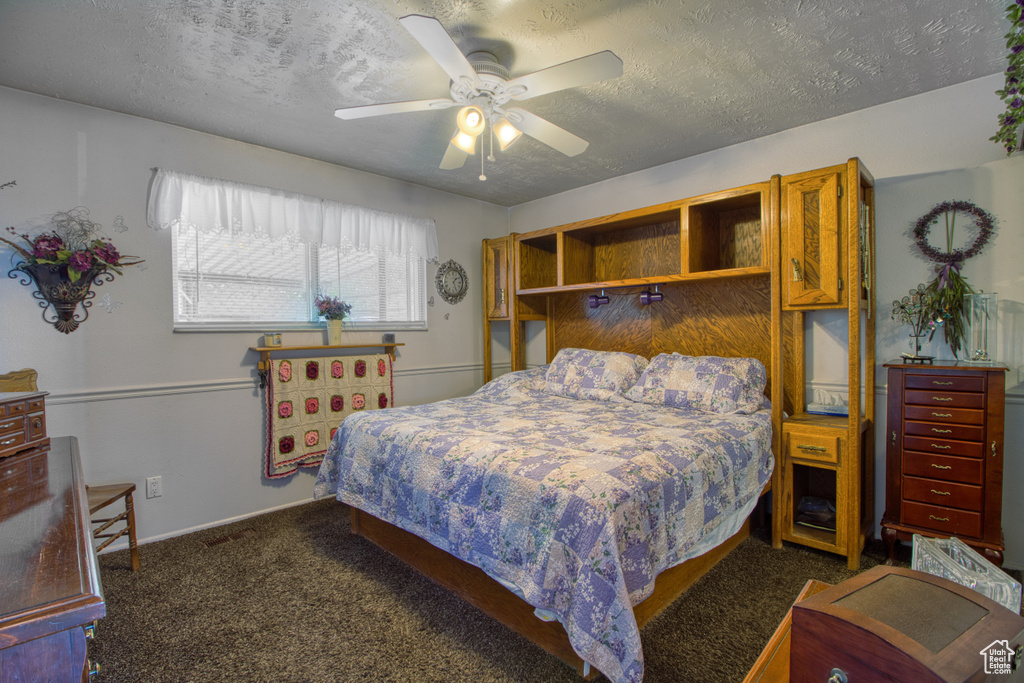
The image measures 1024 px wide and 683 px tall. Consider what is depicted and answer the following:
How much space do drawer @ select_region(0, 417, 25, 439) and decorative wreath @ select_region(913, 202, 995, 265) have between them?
415 cm

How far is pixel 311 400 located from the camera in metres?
3.32

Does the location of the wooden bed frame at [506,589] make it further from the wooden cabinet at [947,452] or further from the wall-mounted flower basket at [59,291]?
the wall-mounted flower basket at [59,291]

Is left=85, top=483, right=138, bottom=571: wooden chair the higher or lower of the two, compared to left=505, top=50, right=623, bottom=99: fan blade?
lower

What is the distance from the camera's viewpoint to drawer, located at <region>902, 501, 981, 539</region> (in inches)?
85.4

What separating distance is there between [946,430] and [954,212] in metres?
1.16

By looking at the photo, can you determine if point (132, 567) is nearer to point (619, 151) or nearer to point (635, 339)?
point (635, 339)

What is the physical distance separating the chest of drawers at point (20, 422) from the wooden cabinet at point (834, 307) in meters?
3.38

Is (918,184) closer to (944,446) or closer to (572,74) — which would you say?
(944,446)

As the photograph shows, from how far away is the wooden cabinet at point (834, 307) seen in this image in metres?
2.40

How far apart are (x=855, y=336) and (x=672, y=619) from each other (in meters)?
1.66

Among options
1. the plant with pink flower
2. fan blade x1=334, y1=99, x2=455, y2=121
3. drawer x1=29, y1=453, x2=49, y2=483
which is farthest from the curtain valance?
drawer x1=29, y1=453, x2=49, y2=483

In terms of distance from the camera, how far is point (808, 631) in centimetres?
72

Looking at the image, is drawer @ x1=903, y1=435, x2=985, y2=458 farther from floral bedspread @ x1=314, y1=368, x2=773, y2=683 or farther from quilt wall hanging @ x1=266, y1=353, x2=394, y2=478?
quilt wall hanging @ x1=266, y1=353, x2=394, y2=478

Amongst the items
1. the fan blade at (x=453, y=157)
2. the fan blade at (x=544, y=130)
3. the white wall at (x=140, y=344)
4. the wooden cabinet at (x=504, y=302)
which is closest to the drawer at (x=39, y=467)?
the white wall at (x=140, y=344)
